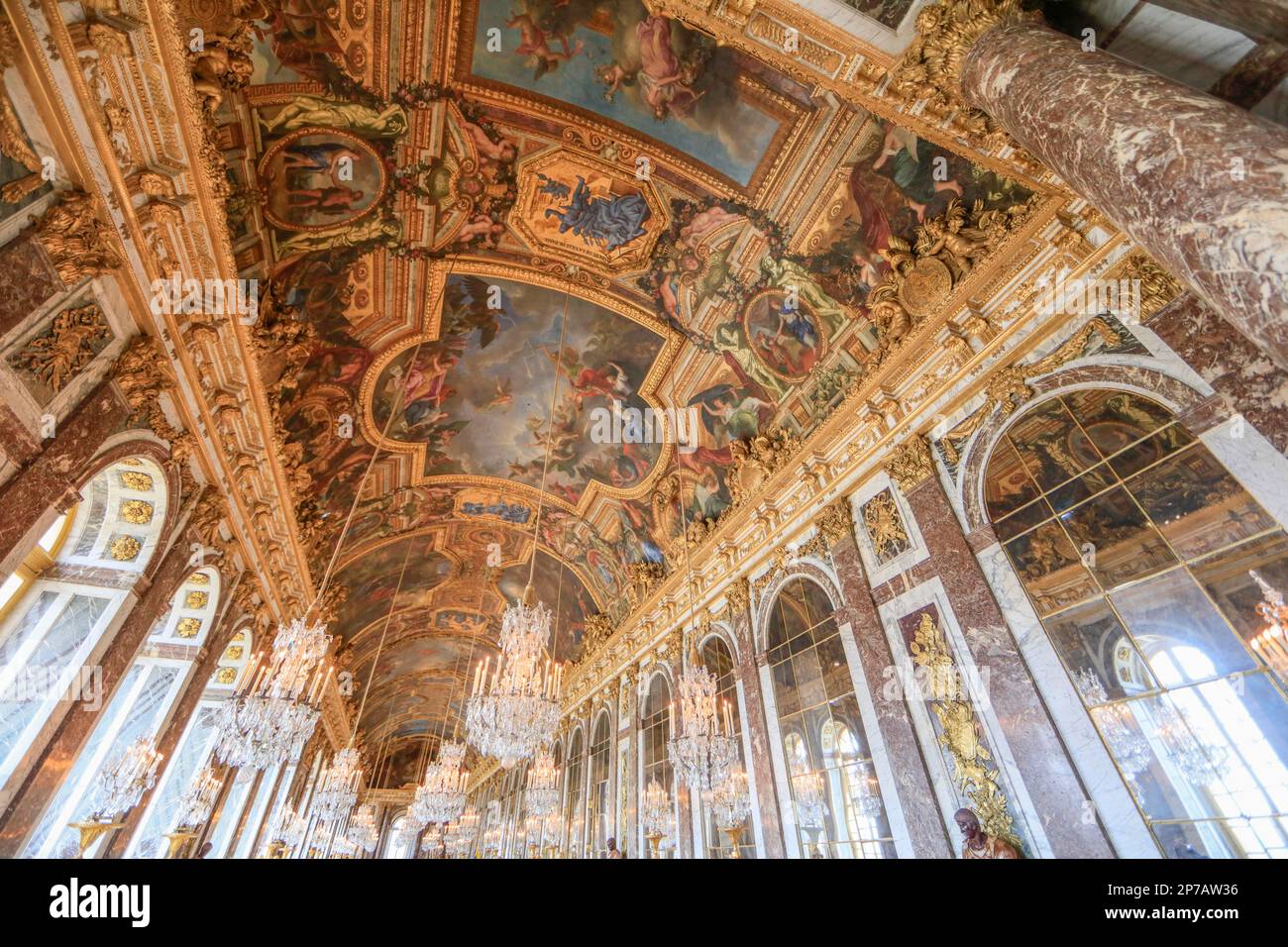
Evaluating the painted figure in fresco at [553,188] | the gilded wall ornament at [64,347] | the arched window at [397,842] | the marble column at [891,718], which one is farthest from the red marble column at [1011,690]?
the arched window at [397,842]

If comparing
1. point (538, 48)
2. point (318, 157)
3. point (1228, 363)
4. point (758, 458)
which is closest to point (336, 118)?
point (318, 157)

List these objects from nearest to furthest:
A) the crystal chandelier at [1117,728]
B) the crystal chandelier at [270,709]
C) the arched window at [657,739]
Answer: the crystal chandelier at [1117,728] → the crystal chandelier at [270,709] → the arched window at [657,739]

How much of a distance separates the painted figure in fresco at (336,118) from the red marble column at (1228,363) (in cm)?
867

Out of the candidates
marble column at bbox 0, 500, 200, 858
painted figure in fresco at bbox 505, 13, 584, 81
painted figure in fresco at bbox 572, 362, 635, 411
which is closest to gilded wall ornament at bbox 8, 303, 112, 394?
marble column at bbox 0, 500, 200, 858

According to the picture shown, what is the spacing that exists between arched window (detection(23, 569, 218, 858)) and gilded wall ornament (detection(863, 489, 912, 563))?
10.1 meters

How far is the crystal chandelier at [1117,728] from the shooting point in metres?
4.05

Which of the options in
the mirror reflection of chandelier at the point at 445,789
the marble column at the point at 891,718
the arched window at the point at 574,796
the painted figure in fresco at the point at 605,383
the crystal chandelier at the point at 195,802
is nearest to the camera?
the marble column at the point at 891,718

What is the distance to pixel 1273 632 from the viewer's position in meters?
3.56

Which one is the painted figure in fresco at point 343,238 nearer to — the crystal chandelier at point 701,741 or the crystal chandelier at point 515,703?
the crystal chandelier at point 515,703

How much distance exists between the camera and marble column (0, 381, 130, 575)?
461 centimetres

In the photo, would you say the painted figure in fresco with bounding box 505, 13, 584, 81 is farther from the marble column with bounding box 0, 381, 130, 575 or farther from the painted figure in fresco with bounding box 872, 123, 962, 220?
the marble column with bounding box 0, 381, 130, 575

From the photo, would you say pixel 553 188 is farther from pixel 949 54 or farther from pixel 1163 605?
pixel 1163 605
